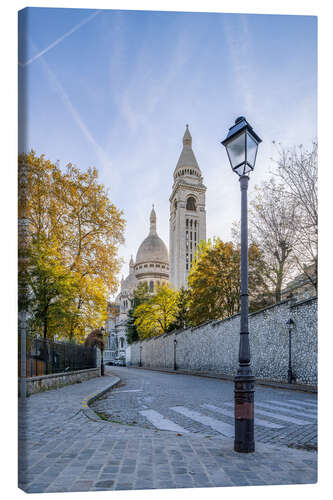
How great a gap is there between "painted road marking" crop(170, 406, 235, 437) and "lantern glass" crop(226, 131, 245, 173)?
12.2 feet

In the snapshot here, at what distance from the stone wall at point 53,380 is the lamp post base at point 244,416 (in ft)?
19.0

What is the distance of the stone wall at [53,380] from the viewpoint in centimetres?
1033

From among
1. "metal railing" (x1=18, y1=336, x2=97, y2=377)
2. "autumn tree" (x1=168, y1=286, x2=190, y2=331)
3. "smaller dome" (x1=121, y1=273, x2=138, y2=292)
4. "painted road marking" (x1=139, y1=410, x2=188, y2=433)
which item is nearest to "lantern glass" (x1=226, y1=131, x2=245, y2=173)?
"painted road marking" (x1=139, y1=410, x2=188, y2=433)

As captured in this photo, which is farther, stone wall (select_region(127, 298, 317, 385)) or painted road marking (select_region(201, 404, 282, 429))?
stone wall (select_region(127, 298, 317, 385))

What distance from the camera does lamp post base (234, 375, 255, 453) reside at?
13.1 ft

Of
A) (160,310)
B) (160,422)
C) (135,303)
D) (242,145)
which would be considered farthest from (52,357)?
(135,303)

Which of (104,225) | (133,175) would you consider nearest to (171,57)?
(133,175)

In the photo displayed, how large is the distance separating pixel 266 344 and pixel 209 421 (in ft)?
33.2

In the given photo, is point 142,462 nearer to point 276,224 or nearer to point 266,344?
point 276,224

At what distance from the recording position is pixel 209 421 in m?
6.73

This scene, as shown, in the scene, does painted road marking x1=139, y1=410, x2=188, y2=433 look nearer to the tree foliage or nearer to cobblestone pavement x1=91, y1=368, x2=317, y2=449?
cobblestone pavement x1=91, y1=368, x2=317, y2=449

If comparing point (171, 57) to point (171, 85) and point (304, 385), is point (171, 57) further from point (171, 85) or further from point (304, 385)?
point (304, 385)

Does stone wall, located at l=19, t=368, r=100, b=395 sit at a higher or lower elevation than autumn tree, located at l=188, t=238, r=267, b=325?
lower
